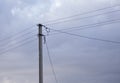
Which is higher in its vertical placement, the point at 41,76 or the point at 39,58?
the point at 39,58

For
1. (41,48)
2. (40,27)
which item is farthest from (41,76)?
(40,27)

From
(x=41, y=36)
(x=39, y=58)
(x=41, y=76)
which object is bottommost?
(x=41, y=76)

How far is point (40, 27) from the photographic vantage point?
33969 mm

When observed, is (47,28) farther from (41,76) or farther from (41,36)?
(41,76)

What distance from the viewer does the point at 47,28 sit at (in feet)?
120

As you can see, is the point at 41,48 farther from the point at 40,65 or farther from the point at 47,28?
the point at 47,28

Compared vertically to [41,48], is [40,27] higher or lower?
higher

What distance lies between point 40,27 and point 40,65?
4.94 meters

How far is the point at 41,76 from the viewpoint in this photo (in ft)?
105

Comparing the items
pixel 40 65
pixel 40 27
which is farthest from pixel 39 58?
pixel 40 27

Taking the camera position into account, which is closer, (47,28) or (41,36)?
(41,36)

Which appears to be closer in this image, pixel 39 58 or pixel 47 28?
pixel 39 58

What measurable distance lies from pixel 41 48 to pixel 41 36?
4.96ft

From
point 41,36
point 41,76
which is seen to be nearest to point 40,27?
point 41,36
